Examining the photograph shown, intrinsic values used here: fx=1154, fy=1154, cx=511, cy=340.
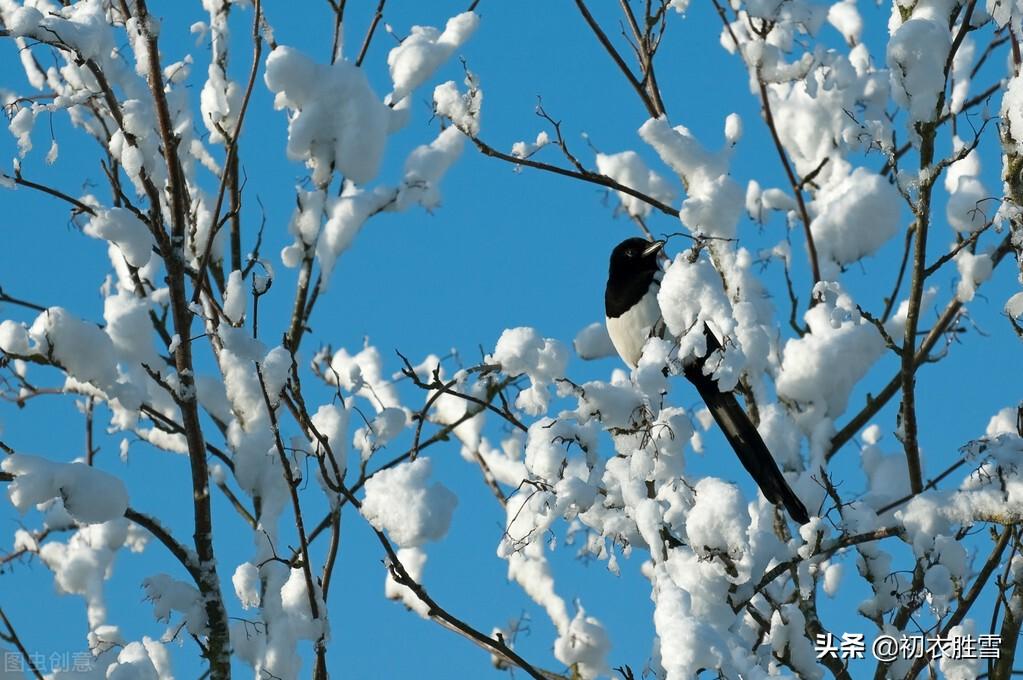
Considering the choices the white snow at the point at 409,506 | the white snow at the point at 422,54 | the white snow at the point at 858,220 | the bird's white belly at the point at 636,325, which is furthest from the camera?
the bird's white belly at the point at 636,325

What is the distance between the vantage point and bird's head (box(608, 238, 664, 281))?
5480 millimetres

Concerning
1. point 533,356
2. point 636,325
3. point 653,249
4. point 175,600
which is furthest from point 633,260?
point 175,600

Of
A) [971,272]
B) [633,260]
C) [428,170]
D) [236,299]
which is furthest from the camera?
[633,260]

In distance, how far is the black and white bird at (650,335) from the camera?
4.45m

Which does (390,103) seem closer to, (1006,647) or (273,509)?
(273,509)

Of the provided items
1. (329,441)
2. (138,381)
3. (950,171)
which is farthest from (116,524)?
(950,171)

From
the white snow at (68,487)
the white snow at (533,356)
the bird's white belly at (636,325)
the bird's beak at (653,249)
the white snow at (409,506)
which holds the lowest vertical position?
the white snow at (409,506)

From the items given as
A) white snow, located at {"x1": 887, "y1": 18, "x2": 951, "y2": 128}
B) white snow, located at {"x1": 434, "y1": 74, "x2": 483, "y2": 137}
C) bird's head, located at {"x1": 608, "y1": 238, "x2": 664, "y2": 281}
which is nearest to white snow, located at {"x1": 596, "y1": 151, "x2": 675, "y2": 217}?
bird's head, located at {"x1": 608, "y1": 238, "x2": 664, "y2": 281}

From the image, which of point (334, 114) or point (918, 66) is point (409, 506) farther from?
point (918, 66)

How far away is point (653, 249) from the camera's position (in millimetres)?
5074

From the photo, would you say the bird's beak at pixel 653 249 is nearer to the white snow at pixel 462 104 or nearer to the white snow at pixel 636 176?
the white snow at pixel 636 176

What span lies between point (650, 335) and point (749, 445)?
0.77m

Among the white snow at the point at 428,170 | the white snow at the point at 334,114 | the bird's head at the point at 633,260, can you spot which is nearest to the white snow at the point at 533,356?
the white snow at the point at 334,114

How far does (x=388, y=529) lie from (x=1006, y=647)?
2148 millimetres
